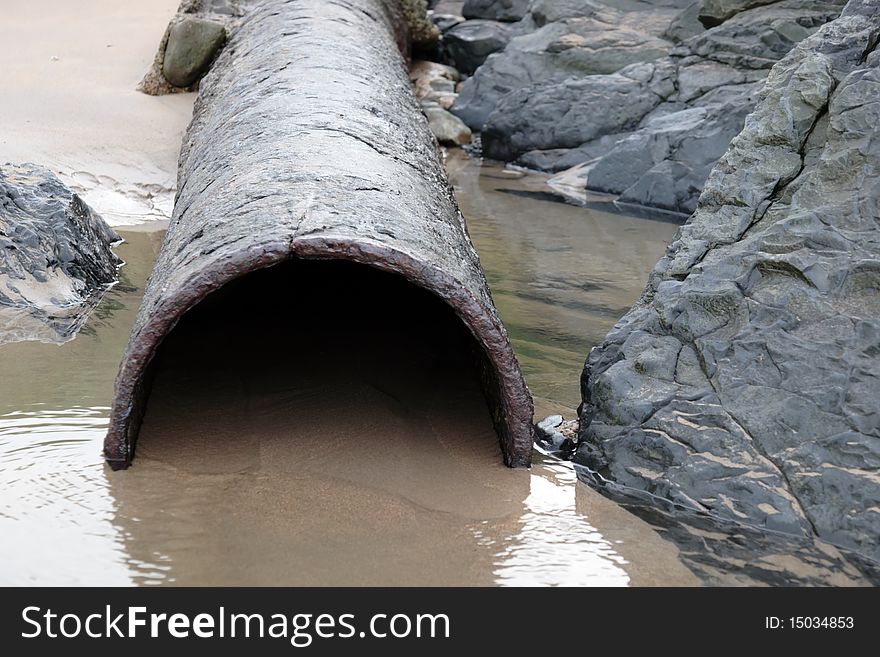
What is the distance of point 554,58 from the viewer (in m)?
11.1

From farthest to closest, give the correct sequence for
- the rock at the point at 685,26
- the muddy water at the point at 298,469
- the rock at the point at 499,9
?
the rock at the point at 499,9, the rock at the point at 685,26, the muddy water at the point at 298,469

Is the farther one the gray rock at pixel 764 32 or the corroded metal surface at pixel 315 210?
the gray rock at pixel 764 32

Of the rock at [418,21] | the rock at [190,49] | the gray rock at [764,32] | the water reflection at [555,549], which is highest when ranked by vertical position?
the rock at [418,21]

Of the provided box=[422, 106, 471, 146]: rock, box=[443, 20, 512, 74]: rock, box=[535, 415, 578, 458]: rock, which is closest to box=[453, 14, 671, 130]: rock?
box=[422, 106, 471, 146]: rock

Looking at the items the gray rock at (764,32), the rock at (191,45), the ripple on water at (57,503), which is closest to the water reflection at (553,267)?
the ripple on water at (57,503)

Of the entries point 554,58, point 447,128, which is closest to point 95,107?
point 447,128

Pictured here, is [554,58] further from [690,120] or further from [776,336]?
[776,336]

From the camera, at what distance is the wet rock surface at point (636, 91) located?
8.31 metres

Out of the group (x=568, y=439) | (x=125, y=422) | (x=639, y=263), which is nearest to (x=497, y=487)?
(x=568, y=439)

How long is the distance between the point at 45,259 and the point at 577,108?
6.18 metres

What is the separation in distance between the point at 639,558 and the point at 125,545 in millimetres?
1265

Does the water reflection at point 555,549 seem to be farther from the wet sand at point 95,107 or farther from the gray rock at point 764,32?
the gray rock at point 764,32

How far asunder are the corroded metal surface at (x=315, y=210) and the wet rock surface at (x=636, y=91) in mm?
4014
